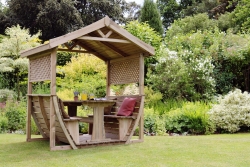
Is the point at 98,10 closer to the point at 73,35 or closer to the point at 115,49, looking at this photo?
the point at 115,49

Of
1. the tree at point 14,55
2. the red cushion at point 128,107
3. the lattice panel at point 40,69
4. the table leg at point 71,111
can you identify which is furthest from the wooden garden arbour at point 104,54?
the tree at point 14,55

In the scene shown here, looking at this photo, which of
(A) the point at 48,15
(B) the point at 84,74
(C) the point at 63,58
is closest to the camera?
(B) the point at 84,74

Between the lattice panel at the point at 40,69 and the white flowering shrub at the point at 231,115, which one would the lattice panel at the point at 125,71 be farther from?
the white flowering shrub at the point at 231,115

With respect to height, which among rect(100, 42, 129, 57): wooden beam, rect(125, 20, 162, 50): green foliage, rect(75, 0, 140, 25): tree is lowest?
rect(100, 42, 129, 57): wooden beam

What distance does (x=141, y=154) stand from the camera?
5.95 metres

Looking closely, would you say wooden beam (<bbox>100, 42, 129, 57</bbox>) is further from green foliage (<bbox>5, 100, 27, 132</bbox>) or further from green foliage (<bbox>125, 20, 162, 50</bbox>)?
green foliage (<bbox>125, 20, 162, 50</bbox>)

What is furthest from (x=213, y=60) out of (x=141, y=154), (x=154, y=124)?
(x=141, y=154)

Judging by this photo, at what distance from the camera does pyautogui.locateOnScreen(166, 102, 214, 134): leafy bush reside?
9.14 meters

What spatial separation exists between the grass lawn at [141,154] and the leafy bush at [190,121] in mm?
1550

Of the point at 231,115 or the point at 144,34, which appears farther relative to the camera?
the point at 144,34

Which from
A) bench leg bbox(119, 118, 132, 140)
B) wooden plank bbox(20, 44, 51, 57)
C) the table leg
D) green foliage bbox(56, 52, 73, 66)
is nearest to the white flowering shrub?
bench leg bbox(119, 118, 132, 140)

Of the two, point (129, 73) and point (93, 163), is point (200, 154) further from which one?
point (129, 73)

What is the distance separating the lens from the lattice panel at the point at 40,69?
681 centimetres

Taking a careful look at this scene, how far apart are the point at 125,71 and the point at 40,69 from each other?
86.8 inches
